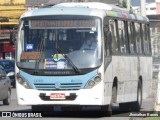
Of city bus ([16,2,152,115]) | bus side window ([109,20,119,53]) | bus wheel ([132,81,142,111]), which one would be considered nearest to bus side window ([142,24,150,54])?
bus wheel ([132,81,142,111])

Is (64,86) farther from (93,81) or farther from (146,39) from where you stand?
(146,39)

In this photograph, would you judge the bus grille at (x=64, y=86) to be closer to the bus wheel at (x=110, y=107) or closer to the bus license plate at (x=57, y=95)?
the bus license plate at (x=57, y=95)

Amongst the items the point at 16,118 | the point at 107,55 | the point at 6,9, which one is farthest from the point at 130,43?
the point at 6,9

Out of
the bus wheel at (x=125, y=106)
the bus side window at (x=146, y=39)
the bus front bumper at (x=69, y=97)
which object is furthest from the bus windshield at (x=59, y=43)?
the bus side window at (x=146, y=39)

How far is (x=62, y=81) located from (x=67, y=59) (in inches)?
22.4

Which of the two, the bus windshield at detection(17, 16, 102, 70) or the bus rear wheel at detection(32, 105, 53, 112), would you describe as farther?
the bus rear wheel at detection(32, 105, 53, 112)

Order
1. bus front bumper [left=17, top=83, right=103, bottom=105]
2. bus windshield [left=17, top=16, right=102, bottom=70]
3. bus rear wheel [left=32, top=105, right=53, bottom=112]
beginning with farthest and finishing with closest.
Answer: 1. bus rear wheel [left=32, top=105, right=53, bottom=112]
2. bus windshield [left=17, top=16, right=102, bottom=70]
3. bus front bumper [left=17, top=83, right=103, bottom=105]

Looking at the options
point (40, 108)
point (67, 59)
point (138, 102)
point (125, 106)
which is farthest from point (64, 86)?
point (125, 106)

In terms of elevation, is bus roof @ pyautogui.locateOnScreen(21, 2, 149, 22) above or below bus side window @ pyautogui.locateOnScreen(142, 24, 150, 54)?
above

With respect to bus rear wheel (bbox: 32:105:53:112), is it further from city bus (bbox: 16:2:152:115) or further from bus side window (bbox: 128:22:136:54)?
bus side window (bbox: 128:22:136:54)

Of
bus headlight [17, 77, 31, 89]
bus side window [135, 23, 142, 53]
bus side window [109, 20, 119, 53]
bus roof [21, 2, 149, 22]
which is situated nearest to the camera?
bus headlight [17, 77, 31, 89]

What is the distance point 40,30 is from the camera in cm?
1970

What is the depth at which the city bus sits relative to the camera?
19141 mm

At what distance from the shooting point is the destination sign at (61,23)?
1956 cm
